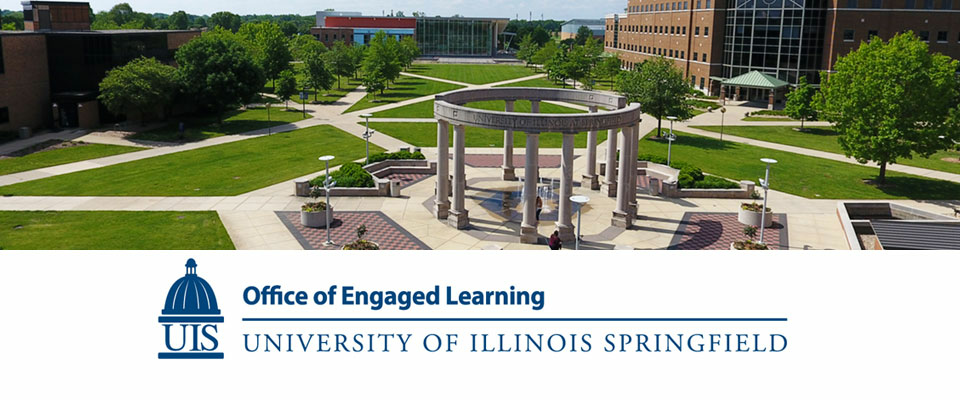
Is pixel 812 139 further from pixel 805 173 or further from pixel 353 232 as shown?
pixel 353 232

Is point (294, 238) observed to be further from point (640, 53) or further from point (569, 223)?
point (640, 53)

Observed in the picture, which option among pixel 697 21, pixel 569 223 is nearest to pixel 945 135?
pixel 569 223

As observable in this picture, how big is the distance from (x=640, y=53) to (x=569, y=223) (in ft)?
333

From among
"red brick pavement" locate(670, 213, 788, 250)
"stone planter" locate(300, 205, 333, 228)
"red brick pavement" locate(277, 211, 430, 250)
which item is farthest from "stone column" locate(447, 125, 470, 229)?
"red brick pavement" locate(670, 213, 788, 250)

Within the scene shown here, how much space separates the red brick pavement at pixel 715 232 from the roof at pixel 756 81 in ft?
177

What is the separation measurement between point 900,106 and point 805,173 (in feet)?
24.2

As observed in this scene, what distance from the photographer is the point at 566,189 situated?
28.7 metres

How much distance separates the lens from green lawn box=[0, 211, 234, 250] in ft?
93.5

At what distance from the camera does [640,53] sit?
124 metres

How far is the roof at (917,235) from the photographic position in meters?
28.4

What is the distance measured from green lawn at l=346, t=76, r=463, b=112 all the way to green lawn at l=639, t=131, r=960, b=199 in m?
38.2

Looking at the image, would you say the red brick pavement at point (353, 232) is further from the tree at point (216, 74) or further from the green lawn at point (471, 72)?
the green lawn at point (471, 72)

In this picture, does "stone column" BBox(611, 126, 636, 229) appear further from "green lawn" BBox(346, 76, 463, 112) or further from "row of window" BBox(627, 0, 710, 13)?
"row of window" BBox(627, 0, 710, 13)

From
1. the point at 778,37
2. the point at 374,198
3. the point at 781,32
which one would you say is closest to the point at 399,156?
the point at 374,198
